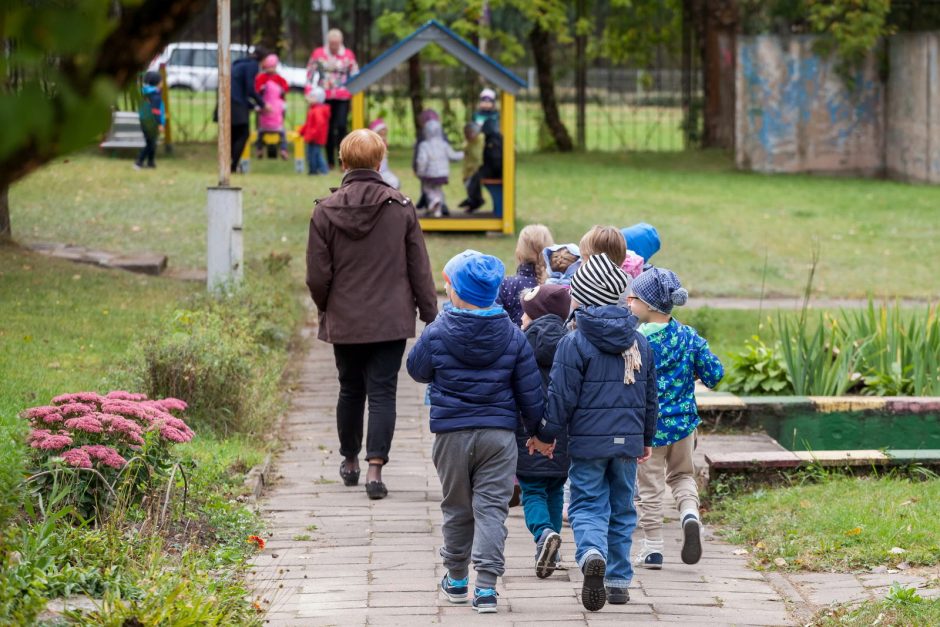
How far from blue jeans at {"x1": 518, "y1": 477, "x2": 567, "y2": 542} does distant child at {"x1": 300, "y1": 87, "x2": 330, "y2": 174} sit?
14057 millimetres

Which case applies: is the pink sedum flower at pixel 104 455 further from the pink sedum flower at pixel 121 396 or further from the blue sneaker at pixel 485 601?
the blue sneaker at pixel 485 601

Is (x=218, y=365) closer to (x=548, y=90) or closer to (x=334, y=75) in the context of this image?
(x=334, y=75)

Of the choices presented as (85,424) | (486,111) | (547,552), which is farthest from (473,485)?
(486,111)

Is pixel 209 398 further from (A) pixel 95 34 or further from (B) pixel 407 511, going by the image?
(A) pixel 95 34

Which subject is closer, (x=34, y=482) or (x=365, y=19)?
(x=34, y=482)

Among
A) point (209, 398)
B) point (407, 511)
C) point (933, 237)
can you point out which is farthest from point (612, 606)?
point (933, 237)

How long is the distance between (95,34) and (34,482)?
153 inches

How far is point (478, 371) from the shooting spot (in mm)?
5312

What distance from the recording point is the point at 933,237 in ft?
55.1

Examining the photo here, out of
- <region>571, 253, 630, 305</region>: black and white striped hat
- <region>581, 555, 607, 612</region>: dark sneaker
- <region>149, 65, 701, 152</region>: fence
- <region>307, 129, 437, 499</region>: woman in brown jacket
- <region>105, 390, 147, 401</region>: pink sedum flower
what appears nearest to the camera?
<region>581, 555, 607, 612</region>: dark sneaker

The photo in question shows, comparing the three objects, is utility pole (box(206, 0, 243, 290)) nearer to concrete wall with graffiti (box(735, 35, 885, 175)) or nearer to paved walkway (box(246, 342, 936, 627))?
paved walkway (box(246, 342, 936, 627))

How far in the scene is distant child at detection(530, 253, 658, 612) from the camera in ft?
17.4

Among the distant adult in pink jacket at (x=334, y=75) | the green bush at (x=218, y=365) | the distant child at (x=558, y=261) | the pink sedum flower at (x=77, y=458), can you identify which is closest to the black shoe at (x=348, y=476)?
the green bush at (x=218, y=365)

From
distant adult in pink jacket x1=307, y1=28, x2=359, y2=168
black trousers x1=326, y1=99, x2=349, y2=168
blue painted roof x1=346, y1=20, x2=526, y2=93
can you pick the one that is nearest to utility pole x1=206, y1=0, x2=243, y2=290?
blue painted roof x1=346, y1=20, x2=526, y2=93
